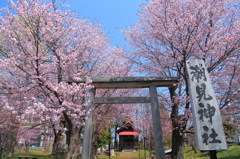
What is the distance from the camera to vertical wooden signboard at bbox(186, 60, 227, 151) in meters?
3.50

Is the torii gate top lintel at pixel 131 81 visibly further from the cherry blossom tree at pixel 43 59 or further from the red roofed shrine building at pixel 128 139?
the red roofed shrine building at pixel 128 139

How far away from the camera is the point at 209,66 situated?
719cm

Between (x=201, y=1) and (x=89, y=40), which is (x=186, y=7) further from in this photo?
(x=89, y=40)

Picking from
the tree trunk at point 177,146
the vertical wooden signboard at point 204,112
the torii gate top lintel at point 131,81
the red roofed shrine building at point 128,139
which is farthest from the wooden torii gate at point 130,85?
the red roofed shrine building at point 128,139

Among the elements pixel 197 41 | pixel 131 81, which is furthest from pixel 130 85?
pixel 197 41

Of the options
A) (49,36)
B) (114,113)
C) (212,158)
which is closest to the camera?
(212,158)

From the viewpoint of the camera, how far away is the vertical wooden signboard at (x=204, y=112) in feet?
11.5

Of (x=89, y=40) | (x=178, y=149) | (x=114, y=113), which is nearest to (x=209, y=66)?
(x=178, y=149)

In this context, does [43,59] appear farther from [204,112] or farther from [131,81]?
[204,112]

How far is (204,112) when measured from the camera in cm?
375

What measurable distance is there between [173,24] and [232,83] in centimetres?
363

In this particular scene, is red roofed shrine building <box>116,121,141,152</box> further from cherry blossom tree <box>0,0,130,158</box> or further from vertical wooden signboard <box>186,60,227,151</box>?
vertical wooden signboard <box>186,60,227,151</box>

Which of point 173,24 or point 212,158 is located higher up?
point 173,24

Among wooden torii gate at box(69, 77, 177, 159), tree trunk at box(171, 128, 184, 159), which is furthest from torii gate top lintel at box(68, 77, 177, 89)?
tree trunk at box(171, 128, 184, 159)
